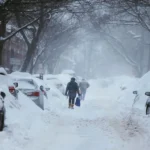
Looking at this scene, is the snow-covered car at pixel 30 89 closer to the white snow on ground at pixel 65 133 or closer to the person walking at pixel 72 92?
the white snow on ground at pixel 65 133

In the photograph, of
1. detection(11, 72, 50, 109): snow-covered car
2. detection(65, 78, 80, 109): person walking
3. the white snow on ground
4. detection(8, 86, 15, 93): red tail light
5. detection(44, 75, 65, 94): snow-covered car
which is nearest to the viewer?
the white snow on ground

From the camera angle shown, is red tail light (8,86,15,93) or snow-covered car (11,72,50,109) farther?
snow-covered car (11,72,50,109)

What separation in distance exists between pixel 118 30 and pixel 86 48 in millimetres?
34461

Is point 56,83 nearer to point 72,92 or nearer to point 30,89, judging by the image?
point 72,92

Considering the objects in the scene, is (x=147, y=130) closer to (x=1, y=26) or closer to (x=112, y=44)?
(x=1, y=26)

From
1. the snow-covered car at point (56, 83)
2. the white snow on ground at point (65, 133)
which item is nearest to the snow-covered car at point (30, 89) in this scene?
the white snow on ground at point (65, 133)

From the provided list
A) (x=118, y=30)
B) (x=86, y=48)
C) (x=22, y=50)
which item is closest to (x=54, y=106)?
(x=118, y=30)

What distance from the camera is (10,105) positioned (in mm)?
10547

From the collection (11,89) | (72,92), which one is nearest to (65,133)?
(11,89)

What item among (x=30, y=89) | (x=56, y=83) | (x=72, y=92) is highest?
(x=56, y=83)

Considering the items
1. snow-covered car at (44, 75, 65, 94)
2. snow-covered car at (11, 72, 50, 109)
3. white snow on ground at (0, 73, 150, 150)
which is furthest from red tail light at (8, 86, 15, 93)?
snow-covered car at (44, 75, 65, 94)

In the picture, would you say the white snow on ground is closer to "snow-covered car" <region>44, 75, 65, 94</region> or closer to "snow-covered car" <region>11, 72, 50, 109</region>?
"snow-covered car" <region>11, 72, 50, 109</region>

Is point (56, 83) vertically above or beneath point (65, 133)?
above

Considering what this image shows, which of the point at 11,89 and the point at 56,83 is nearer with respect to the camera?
the point at 11,89
